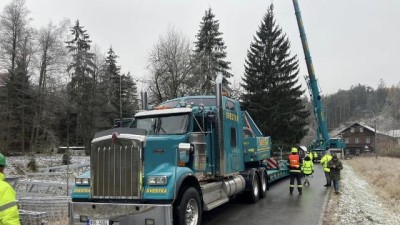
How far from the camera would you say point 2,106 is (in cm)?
4159

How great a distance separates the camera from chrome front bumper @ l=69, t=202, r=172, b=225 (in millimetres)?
7328

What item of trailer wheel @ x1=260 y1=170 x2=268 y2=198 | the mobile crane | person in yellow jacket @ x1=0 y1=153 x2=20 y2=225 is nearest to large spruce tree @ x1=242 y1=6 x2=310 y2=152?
the mobile crane

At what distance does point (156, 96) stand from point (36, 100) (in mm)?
17046

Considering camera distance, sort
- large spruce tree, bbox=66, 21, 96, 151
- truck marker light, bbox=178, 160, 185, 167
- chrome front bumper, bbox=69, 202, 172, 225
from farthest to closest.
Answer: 1. large spruce tree, bbox=66, 21, 96, 151
2. truck marker light, bbox=178, 160, 185, 167
3. chrome front bumper, bbox=69, 202, 172, 225

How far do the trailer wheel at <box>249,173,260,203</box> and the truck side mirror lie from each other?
453 cm

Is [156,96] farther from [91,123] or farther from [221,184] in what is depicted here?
[221,184]

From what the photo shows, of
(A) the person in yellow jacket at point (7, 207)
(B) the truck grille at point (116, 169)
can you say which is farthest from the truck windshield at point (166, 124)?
(A) the person in yellow jacket at point (7, 207)

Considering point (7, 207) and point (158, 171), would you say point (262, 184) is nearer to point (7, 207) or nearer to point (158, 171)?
point (158, 171)

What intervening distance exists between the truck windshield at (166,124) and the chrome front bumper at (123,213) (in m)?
2.34

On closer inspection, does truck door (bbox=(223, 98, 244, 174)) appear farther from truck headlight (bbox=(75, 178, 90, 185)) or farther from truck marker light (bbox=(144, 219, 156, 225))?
truck headlight (bbox=(75, 178, 90, 185))

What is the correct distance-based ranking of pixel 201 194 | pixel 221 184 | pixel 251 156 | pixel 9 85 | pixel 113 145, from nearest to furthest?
pixel 113 145 < pixel 201 194 < pixel 221 184 < pixel 251 156 < pixel 9 85

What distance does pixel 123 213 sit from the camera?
751 cm

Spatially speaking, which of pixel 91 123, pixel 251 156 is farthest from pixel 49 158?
pixel 251 156

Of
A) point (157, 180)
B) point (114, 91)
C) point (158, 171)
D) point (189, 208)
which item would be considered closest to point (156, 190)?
point (157, 180)
